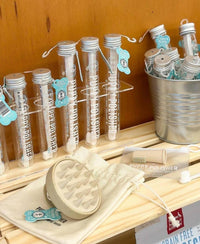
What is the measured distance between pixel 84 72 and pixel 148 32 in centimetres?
21

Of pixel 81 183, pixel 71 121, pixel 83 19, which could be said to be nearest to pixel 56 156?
pixel 71 121

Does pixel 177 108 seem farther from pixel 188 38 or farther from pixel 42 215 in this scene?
pixel 42 215

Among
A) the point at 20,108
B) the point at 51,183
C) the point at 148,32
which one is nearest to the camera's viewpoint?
the point at 51,183

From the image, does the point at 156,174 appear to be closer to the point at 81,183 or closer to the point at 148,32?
the point at 81,183

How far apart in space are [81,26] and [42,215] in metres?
0.42

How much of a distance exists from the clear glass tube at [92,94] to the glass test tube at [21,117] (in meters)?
0.14

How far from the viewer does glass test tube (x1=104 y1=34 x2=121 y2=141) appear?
81cm

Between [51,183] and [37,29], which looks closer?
[51,183]

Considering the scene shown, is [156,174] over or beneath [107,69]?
beneath

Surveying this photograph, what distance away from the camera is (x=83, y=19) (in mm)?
831

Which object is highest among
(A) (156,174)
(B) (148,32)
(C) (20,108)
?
(B) (148,32)

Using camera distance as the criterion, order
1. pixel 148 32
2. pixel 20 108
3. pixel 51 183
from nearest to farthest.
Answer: pixel 51 183 → pixel 20 108 → pixel 148 32

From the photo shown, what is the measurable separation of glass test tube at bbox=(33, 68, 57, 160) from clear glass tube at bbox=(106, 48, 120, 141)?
0.45 feet

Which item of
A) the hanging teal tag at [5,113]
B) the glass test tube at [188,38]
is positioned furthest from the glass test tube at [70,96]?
the glass test tube at [188,38]
